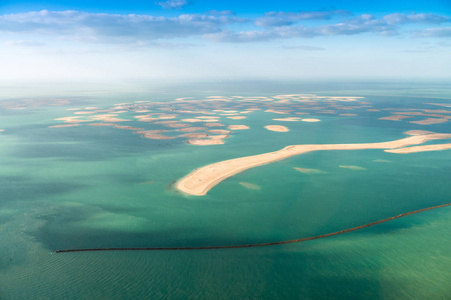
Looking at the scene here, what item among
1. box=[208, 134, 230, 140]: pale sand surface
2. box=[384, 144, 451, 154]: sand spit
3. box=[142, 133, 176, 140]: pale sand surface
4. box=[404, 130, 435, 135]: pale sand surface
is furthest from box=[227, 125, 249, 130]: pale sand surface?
box=[404, 130, 435, 135]: pale sand surface

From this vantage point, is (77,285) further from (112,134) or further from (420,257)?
(112,134)

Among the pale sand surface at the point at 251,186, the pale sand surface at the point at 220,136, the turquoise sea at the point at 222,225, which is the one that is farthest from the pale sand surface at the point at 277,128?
the pale sand surface at the point at 251,186

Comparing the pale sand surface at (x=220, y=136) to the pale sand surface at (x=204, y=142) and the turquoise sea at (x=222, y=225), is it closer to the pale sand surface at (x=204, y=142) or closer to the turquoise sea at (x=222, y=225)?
the pale sand surface at (x=204, y=142)

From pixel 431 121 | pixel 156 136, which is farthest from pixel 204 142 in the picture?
pixel 431 121

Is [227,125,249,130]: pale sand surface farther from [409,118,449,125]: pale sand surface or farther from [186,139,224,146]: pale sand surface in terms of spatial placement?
[409,118,449,125]: pale sand surface

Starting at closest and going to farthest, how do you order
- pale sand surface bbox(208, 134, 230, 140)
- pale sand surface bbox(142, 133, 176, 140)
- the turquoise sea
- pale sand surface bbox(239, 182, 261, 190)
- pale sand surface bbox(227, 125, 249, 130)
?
the turquoise sea
pale sand surface bbox(239, 182, 261, 190)
pale sand surface bbox(142, 133, 176, 140)
pale sand surface bbox(208, 134, 230, 140)
pale sand surface bbox(227, 125, 249, 130)

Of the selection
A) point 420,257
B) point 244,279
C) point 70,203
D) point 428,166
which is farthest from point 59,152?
point 428,166
